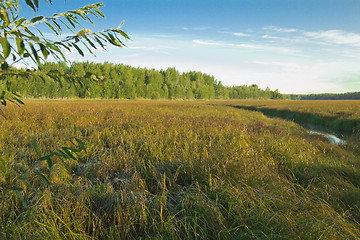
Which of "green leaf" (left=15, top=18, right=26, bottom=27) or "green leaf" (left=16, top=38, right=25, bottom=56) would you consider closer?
"green leaf" (left=16, top=38, right=25, bottom=56)

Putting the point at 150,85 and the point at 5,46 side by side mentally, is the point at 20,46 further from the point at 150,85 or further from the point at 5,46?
the point at 150,85

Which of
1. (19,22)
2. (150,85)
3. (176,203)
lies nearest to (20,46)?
(19,22)

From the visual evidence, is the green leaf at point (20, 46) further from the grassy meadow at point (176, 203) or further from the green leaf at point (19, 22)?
the grassy meadow at point (176, 203)

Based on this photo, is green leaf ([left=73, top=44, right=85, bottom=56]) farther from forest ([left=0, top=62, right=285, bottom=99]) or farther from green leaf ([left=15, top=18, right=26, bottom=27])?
forest ([left=0, top=62, right=285, bottom=99])

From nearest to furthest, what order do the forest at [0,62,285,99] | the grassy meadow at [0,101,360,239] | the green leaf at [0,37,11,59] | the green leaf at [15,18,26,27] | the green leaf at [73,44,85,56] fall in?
the green leaf at [0,37,11,59], the green leaf at [15,18,26,27], the green leaf at [73,44,85,56], the grassy meadow at [0,101,360,239], the forest at [0,62,285,99]

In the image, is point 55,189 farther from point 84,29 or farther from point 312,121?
point 312,121

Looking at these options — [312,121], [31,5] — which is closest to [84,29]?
[31,5]

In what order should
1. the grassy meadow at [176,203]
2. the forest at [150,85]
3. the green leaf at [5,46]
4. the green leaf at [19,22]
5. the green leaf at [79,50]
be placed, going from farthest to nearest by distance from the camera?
the forest at [150,85] < the grassy meadow at [176,203] < the green leaf at [79,50] < the green leaf at [19,22] < the green leaf at [5,46]

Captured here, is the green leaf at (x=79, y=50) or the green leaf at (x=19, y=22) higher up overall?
the green leaf at (x=19, y=22)

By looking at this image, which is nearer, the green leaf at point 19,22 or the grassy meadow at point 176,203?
the green leaf at point 19,22

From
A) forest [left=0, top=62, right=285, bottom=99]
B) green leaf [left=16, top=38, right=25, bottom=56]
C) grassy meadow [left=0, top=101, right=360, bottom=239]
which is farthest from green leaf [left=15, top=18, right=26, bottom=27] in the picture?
forest [left=0, top=62, right=285, bottom=99]

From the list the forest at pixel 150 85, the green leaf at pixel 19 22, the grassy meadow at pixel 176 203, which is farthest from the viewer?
the forest at pixel 150 85

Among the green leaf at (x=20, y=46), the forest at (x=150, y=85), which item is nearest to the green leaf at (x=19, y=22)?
the green leaf at (x=20, y=46)

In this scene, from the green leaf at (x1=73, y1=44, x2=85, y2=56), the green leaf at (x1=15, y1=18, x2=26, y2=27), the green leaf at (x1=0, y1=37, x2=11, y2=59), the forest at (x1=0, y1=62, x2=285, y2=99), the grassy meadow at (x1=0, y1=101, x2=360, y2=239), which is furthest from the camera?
the forest at (x1=0, y1=62, x2=285, y2=99)
